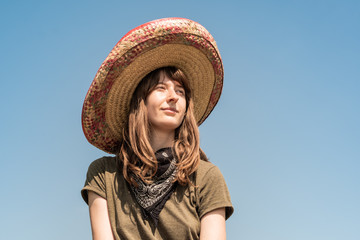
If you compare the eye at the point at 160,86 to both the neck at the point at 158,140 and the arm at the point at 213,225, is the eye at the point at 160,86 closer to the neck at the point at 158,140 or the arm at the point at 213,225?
the neck at the point at 158,140

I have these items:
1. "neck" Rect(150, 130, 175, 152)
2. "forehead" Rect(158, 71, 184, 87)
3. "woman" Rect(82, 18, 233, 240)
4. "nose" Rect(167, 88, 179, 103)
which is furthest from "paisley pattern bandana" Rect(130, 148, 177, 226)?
"forehead" Rect(158, 71, 184, 87)

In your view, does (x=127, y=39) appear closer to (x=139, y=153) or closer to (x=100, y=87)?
(x=100, y=87)

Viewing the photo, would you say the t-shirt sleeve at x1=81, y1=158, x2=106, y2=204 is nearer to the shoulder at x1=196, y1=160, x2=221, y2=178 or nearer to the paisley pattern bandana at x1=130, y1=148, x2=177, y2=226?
the paisley pattern bandana at x1=130, y1=148, x2=177, y2=226

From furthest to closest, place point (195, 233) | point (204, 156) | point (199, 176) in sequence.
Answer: point (204, 156) < point (199, 176) < point (195, 233)

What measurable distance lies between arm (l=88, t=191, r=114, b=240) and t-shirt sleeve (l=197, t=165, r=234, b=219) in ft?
2.18

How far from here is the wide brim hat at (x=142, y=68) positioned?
3088 mm

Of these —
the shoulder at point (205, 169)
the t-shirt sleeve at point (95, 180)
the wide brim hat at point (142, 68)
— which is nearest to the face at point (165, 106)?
the wide brim hat at point (142, 68)

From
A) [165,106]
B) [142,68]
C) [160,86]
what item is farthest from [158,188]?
[142,68]

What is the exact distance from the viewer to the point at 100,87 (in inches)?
124

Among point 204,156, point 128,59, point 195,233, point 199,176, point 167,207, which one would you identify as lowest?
point 195,233

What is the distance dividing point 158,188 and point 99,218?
47 cm

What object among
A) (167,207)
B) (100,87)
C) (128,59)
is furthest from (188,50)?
(167,207)

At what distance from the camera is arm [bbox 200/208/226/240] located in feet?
9.94

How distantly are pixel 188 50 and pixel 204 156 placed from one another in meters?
0.88
